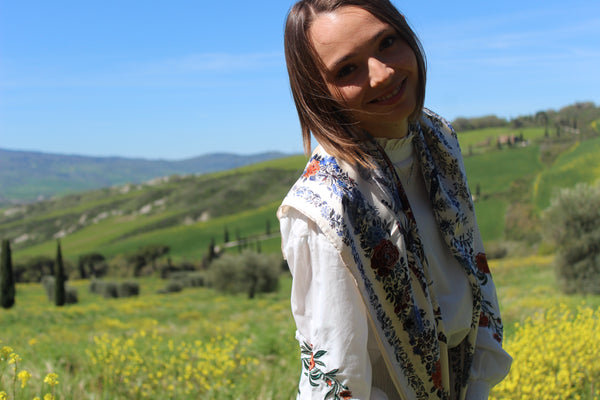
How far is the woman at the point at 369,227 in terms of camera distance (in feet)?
3.91

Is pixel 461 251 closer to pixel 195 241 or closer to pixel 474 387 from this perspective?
pixel 474 387

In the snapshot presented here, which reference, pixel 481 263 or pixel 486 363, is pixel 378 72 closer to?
pixel 481 263

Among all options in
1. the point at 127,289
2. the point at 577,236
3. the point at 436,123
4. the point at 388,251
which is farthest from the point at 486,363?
the point at 127,289

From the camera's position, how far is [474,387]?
5.23 ft

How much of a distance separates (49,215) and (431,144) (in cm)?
12421

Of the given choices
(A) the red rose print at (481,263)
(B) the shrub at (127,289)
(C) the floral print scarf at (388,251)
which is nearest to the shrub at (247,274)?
(B) the shrub at (127,289)

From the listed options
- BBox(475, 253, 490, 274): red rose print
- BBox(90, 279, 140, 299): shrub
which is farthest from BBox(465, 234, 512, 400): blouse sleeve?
BBox(90, 279, 140, 299): shrub

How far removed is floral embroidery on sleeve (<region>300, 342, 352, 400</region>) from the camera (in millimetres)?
1185

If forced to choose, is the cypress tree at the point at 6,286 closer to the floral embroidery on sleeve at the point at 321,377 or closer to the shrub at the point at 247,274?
the shrub at the point at 247,274

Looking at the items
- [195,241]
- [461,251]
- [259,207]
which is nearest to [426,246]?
[461,251]

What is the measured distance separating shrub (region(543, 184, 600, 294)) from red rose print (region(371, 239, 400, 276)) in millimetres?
17504

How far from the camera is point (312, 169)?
1.32 metres

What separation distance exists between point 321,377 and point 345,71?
0.77 meters

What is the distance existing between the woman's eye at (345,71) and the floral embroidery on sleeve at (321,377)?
69cm
